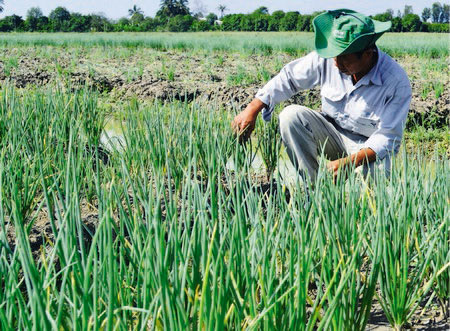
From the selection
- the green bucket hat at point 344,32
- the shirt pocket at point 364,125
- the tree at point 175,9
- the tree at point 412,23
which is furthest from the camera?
the tree at point 175,9

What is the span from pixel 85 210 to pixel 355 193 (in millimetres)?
1561

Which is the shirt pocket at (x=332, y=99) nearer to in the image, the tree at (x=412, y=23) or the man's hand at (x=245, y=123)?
the man's hand at (x=245, y=123)

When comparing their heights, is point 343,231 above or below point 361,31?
below

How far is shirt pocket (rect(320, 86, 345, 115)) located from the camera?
3.00 meters

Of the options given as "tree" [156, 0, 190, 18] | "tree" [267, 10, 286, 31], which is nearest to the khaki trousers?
"tree" [267, 10, 286, 31]

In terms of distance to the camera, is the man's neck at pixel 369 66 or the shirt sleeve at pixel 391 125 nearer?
the shirt sleeve at pixel 391 125

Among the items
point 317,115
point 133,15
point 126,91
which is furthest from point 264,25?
point 317,115

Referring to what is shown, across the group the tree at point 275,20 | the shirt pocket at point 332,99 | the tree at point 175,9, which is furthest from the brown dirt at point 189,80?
the tree at point 175,9

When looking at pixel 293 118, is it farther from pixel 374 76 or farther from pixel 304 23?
pixel 304 23

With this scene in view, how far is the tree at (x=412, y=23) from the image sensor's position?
50094mm

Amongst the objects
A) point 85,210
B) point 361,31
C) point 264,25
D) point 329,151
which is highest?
point 264,25

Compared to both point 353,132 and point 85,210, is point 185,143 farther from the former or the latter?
point 353,132

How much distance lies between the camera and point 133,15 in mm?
83375

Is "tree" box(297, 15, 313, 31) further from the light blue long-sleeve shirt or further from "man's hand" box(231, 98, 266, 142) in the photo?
"man's hand" box(231, 98, 266, 142)
